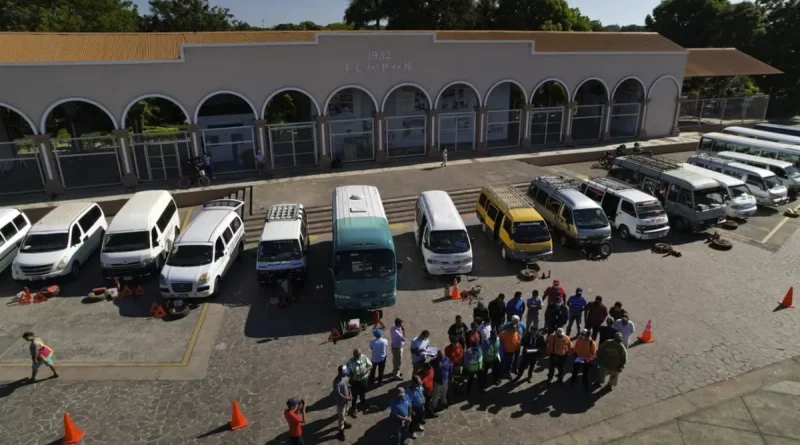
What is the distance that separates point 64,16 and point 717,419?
172 feet

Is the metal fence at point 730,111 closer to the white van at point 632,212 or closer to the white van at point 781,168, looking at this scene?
the white van at point 781,168

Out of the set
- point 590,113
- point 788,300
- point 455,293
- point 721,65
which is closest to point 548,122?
point 590,113

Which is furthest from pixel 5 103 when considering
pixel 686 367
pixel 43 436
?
pixel 686 367

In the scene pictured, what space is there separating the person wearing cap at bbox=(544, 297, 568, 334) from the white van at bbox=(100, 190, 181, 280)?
12108mm

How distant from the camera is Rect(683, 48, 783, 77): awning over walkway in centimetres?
3750

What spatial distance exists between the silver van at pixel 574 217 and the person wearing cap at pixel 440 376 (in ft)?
31.2

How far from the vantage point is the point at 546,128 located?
32094 millimetres

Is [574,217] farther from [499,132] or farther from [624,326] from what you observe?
[499,132]

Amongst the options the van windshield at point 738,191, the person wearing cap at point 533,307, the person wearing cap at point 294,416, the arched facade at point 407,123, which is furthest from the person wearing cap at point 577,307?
the arched facade at point 407,123

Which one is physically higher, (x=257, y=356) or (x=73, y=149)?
(x=73, y=149)

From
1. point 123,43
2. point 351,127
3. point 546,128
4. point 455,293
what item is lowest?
point 455,293

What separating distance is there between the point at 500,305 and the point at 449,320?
2034 millimetres

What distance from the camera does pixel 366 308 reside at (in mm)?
13891

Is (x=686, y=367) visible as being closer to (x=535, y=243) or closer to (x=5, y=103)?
(x=535, y=243)
